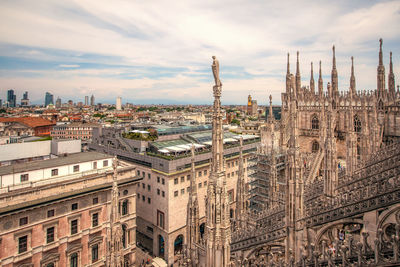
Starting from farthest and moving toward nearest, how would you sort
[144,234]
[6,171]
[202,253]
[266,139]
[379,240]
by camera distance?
[144,234]
[266,139]
[6,171]
[202,253]
[379,240]

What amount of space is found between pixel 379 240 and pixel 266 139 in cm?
2706

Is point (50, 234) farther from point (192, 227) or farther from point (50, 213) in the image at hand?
point (192, 227)

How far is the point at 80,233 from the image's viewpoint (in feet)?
90.1

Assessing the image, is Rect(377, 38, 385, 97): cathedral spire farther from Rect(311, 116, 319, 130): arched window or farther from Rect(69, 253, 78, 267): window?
Rect(69, 253, 78, 267): window

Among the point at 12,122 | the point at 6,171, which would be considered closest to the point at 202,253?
the point at 6,171

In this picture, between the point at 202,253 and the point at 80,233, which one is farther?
the point at 80,233

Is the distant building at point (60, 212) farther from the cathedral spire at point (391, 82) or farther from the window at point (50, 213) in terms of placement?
the cathedral spire at point (391, 82)

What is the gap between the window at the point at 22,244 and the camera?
23.4 meters

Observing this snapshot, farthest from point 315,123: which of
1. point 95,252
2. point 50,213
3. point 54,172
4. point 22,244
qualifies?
point 22,244

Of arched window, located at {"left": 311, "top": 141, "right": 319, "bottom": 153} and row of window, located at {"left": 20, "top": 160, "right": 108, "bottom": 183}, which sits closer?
row of window, located at {"left": 20, "top": 160, "right": 108, "bottom": 183}

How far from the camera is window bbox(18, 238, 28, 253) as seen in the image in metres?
23.4

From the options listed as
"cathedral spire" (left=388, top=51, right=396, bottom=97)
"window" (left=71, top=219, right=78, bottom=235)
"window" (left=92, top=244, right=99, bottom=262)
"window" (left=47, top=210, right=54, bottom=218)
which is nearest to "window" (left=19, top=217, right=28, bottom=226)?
"window" (left=47, top=210, right=54, bottom=218)

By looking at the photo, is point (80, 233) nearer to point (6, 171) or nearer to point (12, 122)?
point (6, 171)

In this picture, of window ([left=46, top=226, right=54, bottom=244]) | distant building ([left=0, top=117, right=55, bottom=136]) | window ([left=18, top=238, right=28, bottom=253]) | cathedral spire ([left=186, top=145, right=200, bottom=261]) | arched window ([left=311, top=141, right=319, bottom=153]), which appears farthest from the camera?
→ distant building ([left=0, top=117, right=55, bottom=136])
